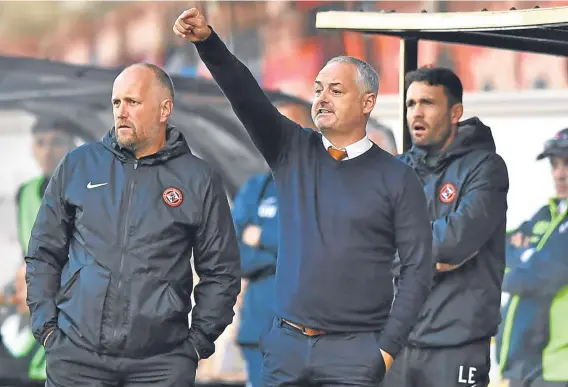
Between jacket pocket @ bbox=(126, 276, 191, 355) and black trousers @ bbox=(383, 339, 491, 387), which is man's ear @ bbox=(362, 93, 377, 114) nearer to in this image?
jacket pocket @ bbox=(126, 276, 191, 355)

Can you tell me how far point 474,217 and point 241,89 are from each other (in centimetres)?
150

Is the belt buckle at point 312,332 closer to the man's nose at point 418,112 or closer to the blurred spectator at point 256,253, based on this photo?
the man's nose at point 418,112

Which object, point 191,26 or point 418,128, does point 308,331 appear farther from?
point 418,128

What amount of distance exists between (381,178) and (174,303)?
0.92 m

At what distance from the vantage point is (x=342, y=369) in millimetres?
4734

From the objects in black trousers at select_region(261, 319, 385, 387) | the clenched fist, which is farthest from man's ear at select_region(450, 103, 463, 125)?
the clenched fist

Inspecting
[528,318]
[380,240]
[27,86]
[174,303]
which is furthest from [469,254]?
[27,86]

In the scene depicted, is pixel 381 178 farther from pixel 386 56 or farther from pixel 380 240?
pixel 386 56

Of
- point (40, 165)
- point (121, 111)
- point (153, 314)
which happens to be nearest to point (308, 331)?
point (153, 314)

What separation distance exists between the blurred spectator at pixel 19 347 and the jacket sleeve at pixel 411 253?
210 inches

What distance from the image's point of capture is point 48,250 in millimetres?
5145

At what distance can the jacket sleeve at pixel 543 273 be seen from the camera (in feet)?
27.2

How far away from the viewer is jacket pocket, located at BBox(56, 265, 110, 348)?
16.3 ft

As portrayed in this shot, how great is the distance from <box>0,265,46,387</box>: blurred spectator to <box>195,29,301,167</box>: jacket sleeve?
16.8 ft
